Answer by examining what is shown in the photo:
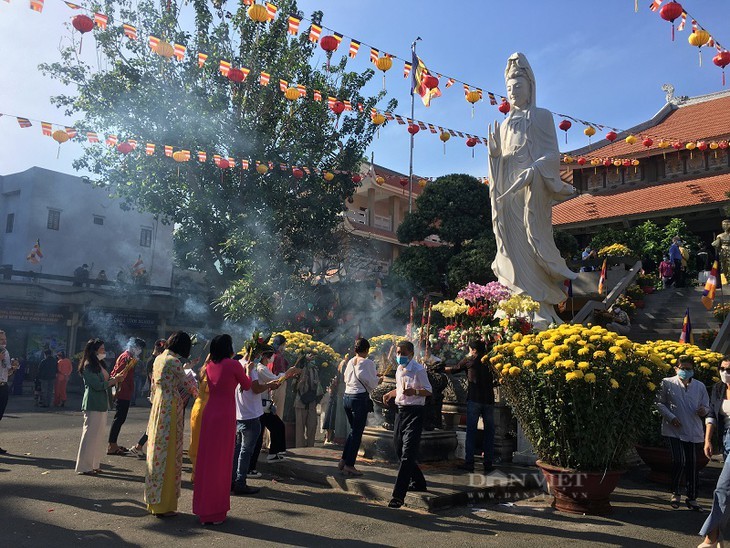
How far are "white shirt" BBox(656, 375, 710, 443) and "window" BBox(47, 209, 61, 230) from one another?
89.5ft

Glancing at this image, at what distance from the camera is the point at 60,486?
7.27m

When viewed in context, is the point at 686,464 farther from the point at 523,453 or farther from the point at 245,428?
the point at 245,428

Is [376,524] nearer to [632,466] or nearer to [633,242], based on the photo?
[632,466]

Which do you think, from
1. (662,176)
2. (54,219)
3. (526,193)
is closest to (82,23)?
(526,193)

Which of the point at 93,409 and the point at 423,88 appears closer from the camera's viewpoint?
the point at 93,409

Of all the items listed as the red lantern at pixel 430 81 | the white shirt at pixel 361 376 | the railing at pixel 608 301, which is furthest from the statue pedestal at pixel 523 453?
the red lantern at pixel 430 81

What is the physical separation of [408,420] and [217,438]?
197 centimetres

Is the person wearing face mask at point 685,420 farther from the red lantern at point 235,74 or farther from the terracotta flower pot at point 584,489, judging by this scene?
the red lantern at point 235,74

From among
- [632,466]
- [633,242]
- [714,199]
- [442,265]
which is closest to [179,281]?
[442,265]

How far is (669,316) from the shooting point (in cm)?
1625

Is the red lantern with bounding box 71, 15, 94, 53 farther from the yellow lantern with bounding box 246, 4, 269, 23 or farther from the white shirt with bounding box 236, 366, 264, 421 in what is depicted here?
the white shirt with bounding box 236, 366, 264, 421

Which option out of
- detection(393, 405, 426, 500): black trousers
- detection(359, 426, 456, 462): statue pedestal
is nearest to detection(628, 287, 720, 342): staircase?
detection(359, 426, 456, 462): statue pedestal

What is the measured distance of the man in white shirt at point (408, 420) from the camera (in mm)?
6531

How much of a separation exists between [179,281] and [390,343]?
73.8 ft
